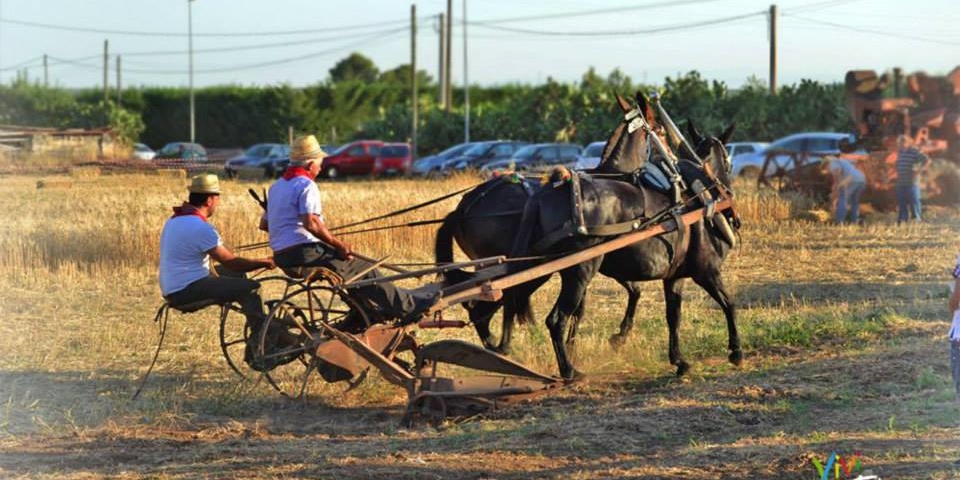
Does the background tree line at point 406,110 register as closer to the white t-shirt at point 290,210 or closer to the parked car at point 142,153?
the parked car at point 142,153

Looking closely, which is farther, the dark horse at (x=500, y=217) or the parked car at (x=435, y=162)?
the parked car at (x=435, y=162)

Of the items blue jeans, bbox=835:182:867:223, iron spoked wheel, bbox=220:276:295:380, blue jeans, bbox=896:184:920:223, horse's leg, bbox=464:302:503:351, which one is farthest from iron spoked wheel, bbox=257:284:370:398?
blue jeans, bbox=896:184:920:223

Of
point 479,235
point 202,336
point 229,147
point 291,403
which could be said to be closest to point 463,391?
point 291,403

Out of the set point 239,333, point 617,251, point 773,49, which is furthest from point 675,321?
point 773,49

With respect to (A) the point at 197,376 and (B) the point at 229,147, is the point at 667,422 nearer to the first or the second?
(A) the point at 197,376

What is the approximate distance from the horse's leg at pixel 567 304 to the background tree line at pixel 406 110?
31565mm

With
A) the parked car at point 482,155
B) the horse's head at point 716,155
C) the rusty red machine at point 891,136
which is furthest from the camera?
the parked car at point 482,155

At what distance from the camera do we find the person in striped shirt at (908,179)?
23.3m

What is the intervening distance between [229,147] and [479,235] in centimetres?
5482

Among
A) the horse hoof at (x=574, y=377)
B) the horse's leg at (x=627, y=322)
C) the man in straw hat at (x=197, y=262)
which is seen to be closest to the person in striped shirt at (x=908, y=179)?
the horse's leg at (x=627, y=322)

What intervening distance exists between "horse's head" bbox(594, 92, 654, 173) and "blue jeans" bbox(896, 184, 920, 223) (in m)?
12.8

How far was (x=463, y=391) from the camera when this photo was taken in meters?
9.72

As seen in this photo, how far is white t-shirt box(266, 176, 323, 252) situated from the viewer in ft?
32.4

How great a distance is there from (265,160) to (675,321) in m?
37.1
